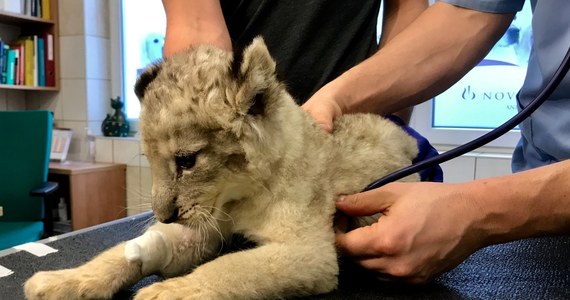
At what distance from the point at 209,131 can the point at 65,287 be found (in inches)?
12.3

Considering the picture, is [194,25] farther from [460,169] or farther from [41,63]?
[41,63]

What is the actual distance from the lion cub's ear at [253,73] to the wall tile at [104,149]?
9.04 feet

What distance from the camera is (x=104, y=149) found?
3383 millimetres

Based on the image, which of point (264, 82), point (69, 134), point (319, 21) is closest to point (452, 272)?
point (264, 82)

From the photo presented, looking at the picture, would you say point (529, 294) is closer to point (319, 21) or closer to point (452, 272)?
point (452, 272)

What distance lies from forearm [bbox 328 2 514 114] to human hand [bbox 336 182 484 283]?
15.9 inches

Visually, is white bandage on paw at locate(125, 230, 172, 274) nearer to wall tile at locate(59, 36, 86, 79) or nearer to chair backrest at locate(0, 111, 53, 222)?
chair backrest at locate(0, 111, 53, 222)

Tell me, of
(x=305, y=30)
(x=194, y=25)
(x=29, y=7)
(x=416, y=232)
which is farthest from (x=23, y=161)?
(x=416, y=232)

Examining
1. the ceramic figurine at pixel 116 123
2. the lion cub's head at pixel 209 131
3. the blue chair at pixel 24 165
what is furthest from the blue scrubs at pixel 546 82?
the ceramic figurine at pixel 116 123

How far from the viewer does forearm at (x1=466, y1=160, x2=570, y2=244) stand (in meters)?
0.80

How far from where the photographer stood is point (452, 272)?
95 centimetres

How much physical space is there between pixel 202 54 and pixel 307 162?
0.27 meters

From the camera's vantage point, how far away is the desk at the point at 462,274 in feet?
2.71

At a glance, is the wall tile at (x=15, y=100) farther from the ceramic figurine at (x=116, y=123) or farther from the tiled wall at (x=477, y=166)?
the tiled wall at (x=477, y=166)
